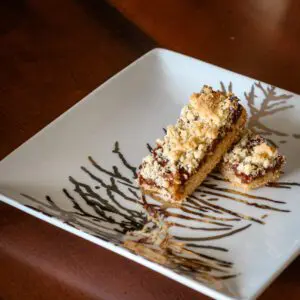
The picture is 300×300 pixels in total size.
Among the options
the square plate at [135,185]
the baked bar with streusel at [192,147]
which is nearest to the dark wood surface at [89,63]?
the square plate at [135,185]

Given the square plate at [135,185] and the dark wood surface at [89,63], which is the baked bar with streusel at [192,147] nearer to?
the square plate at [135,185]

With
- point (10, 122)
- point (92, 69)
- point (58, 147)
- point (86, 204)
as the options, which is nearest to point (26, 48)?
point (92, 69)

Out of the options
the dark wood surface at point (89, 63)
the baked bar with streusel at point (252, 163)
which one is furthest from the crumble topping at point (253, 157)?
the dark wood surface at point (89, 63)

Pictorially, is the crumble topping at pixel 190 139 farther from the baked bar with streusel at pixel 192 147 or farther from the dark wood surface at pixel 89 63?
the dark wood surface at pixel 89 63

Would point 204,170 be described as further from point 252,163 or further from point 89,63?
point 89,63

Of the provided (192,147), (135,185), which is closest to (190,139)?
(192,147)

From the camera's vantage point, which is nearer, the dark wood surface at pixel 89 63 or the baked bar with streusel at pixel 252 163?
the dark wood surface at pixel 89 63
